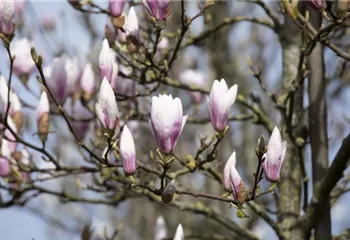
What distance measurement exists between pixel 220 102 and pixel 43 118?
30.1 inches

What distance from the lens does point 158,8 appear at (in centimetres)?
198

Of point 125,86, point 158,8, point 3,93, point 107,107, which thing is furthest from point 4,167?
point 158,8

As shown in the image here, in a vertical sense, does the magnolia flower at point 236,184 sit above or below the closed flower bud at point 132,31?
below

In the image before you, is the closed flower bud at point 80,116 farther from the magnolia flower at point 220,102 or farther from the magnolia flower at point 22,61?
the magnolia flower at point 220,102

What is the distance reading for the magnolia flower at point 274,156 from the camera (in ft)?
5.67

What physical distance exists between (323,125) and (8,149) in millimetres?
1217

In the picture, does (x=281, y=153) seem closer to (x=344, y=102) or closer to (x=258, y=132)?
(x=344, y=102)

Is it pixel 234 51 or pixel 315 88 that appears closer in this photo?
pixel 315 88

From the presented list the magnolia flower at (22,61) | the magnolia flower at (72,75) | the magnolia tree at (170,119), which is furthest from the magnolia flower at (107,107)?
the magnolia flower at (22,61)

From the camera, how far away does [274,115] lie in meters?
5.60

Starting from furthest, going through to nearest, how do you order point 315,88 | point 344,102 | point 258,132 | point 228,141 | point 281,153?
point 258,132
point 228,141
point 344,102
point 315,88
point 281,153

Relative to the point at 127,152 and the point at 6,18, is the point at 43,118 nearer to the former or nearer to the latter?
the point at 6,18

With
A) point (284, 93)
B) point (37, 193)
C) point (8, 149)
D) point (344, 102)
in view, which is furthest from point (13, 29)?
point (344, 102)

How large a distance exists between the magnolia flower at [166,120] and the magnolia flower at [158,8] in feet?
1.32
